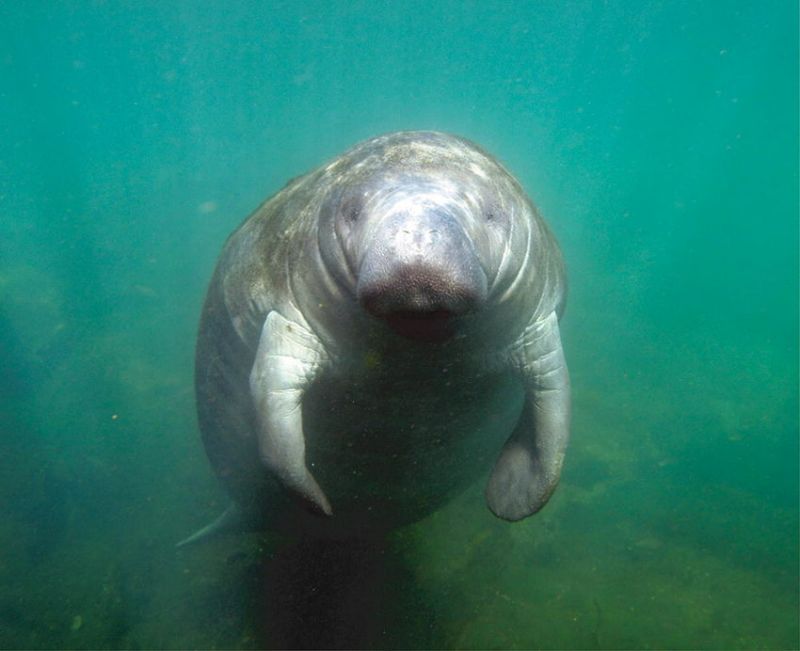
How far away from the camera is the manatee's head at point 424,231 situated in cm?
189

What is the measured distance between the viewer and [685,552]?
18.4 ft

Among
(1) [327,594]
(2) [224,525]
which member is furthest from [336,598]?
(2) [224,525]

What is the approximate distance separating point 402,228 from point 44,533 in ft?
19.9

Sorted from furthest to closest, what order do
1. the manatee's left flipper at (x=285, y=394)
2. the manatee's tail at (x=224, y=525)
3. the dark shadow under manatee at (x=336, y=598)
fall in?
1. the manatee's tail at (x=224, y=525)
2. the dark shadow under manatee at (x=336, y=598)
3. the manatee's left flipper at (x=285, y=394)

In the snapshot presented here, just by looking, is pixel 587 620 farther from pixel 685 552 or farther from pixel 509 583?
pixel 685 552

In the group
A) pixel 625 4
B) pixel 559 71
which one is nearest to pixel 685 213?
pixel 625 4

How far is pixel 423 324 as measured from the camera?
2.14 m

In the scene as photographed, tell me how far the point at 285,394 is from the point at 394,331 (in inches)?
25.0

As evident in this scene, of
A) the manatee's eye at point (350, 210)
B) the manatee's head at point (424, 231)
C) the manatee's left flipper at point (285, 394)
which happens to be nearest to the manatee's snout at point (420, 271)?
the manatee's head at point (424, 231)

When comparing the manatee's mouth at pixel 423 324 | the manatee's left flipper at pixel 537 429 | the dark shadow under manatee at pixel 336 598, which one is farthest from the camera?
the dark shadow under manatee at pixel 336 598

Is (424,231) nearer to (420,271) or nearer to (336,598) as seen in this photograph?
(420,271)

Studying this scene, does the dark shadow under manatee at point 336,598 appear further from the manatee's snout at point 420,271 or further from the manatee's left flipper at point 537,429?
the manatee's snout at point 420,271

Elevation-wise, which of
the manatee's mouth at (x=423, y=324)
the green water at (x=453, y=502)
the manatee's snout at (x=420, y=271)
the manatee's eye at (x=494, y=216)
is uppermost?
the manatee's eye at (x=494, y=216)

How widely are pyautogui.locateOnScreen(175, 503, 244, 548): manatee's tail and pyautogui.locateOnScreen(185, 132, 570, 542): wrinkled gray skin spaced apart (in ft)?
3.77
